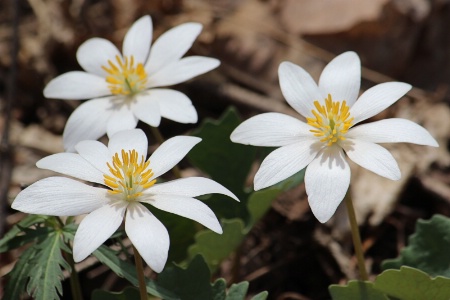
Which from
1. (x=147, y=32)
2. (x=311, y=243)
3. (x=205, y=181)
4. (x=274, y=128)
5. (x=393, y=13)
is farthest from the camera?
(x=393, y=13)

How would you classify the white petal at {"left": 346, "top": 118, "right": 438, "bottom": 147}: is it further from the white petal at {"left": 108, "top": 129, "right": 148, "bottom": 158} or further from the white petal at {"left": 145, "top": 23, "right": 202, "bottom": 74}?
the white petal at {"left": 145, "top": 23, "right": 202, "bottom": 74}

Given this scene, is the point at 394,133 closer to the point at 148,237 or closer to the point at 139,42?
the point at 148,237

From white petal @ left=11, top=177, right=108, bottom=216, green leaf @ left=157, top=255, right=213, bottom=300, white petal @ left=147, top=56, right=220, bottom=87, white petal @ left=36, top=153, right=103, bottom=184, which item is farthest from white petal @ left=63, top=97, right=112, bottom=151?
green leaf @ left=157, top=255, right=213, bottom=300

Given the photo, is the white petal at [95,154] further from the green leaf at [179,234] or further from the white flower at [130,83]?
the green leaf at [179,234]

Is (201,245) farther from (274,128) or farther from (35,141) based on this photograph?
(35,141)

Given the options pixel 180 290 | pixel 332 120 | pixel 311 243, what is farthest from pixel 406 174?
pixel 180 290

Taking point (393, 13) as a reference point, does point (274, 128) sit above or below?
below

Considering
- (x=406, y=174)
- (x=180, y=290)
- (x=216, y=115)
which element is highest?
(x=216, y=115)
